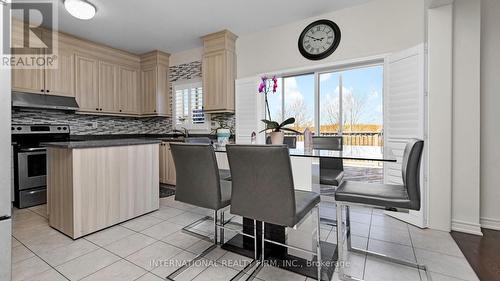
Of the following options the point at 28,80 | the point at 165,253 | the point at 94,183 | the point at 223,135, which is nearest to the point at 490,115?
the point at 223,135

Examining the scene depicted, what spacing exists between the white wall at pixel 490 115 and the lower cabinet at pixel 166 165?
4.30 meters

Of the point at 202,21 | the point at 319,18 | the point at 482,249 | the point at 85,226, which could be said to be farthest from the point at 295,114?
the point at 85,226

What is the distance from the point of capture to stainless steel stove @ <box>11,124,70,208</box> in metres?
3.05

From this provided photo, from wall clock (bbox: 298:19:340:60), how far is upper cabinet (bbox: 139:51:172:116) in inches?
112

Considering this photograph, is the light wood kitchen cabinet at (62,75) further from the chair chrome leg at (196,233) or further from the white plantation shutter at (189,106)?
the chair chrome leg at (196,233)

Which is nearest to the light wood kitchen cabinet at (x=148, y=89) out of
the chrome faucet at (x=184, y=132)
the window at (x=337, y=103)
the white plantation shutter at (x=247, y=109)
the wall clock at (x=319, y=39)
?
the chrome faucet at (x=184, y=132)

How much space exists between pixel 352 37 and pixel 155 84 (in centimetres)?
364

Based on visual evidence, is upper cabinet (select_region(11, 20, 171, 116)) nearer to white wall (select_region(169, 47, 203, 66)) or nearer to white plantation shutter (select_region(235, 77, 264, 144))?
white wall (select_region(169, 47, 203, 66))

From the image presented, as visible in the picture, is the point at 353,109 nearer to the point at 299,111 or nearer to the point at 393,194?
the point at 299,111

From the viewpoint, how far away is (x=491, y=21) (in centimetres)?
234

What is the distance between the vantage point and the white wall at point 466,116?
2258mm

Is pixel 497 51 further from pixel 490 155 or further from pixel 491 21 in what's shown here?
pixel 490 155

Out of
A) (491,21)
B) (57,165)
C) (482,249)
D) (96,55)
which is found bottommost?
(482,249)

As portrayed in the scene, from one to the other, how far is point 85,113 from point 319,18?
13.6 ft
